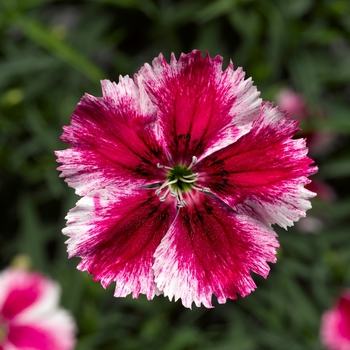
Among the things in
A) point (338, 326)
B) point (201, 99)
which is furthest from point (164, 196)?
point (338, 326)

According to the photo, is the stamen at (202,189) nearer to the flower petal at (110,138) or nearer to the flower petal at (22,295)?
the flower petal at (110,138)

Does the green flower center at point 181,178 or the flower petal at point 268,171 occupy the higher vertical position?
the green flower center at point 181,178

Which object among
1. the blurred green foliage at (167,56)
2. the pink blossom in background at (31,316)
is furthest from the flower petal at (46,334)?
the blurred green foliage at (167,56)

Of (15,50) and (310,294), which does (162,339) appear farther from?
(15,50)

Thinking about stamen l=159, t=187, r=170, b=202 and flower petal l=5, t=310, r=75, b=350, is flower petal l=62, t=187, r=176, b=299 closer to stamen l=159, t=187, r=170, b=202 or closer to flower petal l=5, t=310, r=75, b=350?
stamen l=159, t=187, r=170, b=202

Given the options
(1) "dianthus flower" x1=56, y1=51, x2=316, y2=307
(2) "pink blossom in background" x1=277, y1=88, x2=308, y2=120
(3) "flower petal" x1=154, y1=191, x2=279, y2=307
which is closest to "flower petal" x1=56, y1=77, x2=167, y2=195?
(1) "dianthus flower" x1=56, y1=51, x2=316, y2=307

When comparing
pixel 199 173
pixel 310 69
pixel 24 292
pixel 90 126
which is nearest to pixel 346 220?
pixel 310 69

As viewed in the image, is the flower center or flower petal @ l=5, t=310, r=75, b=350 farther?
flower petal @ l=5, t=310, r=75, b=350
